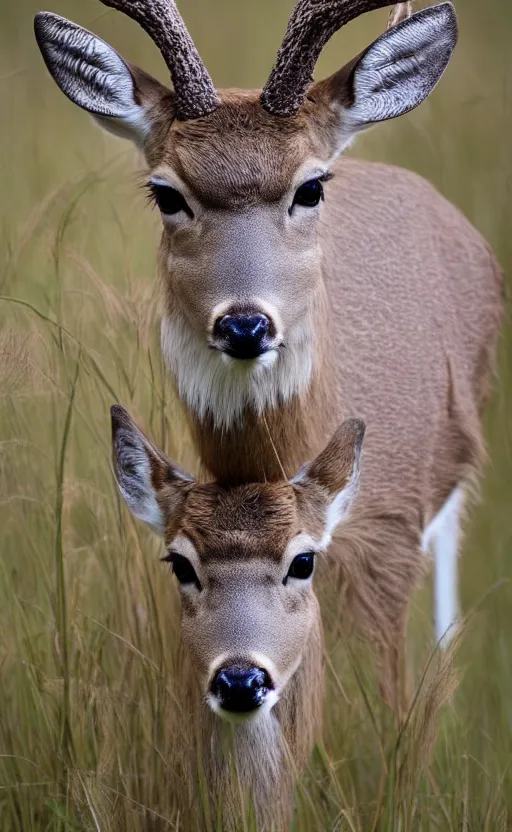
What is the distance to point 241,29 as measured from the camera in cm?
1014

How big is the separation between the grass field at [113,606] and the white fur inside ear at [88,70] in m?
0.62

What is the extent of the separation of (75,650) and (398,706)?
1345mm

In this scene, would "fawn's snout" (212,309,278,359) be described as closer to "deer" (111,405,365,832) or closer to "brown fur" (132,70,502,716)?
"brown fur" (132,70,502,716)

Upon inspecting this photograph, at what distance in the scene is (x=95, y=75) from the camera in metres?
4.69

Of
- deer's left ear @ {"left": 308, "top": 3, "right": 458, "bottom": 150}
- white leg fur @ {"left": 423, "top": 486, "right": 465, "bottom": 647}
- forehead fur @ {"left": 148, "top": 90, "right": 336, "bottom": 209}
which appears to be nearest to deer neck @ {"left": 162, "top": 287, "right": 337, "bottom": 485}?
forehead fur @ {"left": 148, "top": 90, "right": 336, "bottom": 209}

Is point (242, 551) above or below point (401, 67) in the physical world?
below

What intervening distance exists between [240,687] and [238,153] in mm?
1647

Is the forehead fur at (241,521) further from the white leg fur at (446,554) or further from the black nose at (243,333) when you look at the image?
the white leg fur at (446,554)

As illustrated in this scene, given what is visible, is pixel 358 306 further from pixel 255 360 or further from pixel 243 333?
pixel 243 333

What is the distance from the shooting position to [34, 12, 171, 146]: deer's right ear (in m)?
4.63

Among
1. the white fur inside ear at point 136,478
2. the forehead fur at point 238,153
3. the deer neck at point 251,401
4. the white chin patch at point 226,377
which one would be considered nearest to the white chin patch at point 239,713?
the white fur inside ear at point 136,478

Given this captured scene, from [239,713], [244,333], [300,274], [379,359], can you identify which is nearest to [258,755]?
[239,713]

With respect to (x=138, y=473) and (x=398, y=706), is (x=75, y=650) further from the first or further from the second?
(x=398, y=706)

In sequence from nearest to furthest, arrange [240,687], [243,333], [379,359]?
1. [240,687]
2. [243,333]
3. [379,359]
